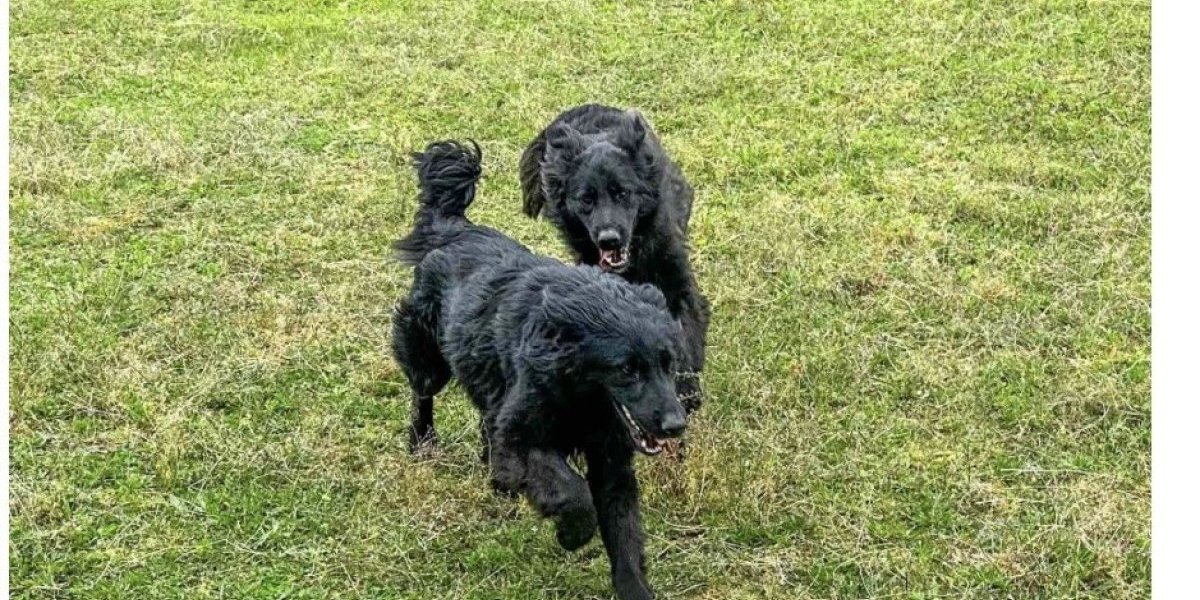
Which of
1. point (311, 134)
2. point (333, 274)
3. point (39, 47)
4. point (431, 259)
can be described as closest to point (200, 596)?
point (431, 259)

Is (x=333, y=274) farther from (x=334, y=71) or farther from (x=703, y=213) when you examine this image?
(x=334, y=71)

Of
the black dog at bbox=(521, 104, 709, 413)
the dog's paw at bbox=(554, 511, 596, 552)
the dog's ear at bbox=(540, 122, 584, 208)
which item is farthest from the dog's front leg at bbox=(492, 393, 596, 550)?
the dog's ear at bbox=(540, 122, 584, 208)

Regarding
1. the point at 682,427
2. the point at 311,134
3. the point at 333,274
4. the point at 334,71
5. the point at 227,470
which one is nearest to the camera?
the point at 682,427

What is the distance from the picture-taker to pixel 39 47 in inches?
448

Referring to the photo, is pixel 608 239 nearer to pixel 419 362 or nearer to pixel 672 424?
pixel 419 362

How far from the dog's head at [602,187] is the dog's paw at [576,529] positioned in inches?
69.3

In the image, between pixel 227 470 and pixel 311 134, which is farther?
pixel 311 134

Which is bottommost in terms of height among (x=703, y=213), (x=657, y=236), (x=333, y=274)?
(x=333, y=274)

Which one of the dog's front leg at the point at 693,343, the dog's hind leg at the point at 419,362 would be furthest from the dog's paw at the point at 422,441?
the dog's front leg at the point at 693,343

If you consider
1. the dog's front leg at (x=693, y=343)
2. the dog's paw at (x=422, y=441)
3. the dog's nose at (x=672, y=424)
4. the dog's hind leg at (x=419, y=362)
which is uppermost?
the dog's nose at (x=672, y=424)

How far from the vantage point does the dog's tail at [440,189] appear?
5590 millimetres

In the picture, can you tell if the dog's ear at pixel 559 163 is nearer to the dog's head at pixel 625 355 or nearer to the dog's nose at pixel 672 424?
the dog's head at pixel 625 355

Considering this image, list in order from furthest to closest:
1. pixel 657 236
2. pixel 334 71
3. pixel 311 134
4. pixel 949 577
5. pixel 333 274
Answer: pixel 334 71 → pixel 311 134 → pixel 333 274 → pixel 657 236 → pixel 949 577

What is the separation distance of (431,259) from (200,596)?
4.98ft
